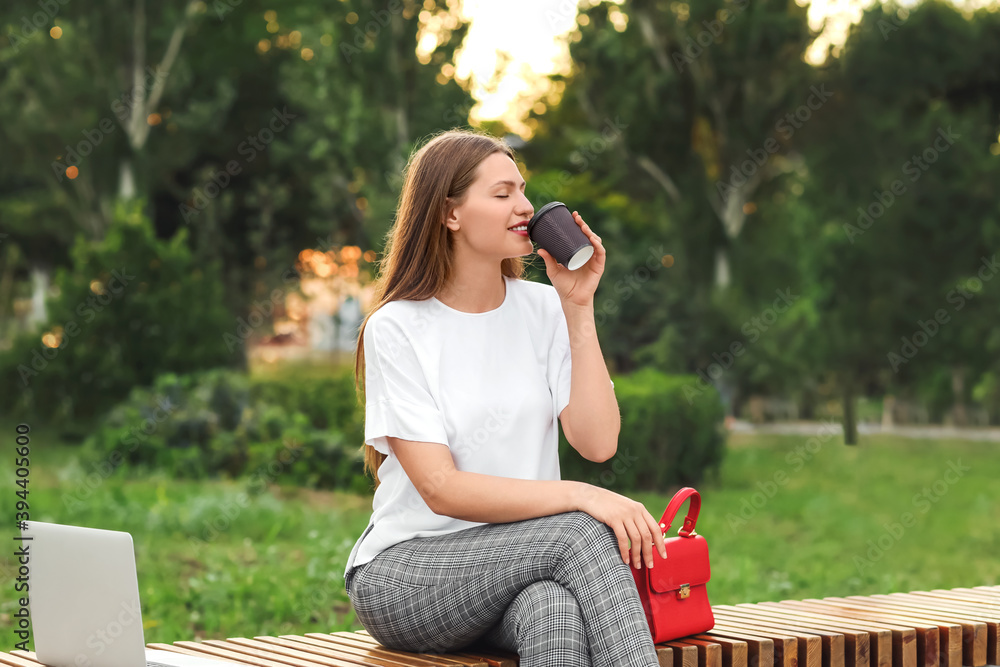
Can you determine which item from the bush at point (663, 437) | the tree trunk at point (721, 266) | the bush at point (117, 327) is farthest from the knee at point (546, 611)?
the tree trunk at point (721, 266)

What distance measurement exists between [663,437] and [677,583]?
24.1 feet

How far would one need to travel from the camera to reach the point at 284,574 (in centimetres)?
616

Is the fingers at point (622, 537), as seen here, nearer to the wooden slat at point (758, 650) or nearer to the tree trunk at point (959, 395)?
the wooden slat at point (758, 650)

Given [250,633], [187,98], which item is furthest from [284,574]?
[187,98]

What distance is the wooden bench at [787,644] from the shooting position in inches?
106

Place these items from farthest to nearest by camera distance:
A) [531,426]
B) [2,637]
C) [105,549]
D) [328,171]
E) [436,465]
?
Result: [328,171]
[2,637]
[531,426]
[436,465]
[105,549]

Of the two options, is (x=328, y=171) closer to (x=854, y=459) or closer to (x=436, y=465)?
(x=854, y=459)

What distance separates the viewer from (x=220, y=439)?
430 inches

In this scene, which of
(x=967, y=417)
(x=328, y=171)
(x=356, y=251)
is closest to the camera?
(x=967, y=417)

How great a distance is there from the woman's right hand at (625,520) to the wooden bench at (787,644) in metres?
0.41

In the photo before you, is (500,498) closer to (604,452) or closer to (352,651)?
(604,452)

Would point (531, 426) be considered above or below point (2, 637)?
above

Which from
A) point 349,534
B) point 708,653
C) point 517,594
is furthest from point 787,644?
point 349,534

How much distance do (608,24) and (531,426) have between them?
46.2 feet
